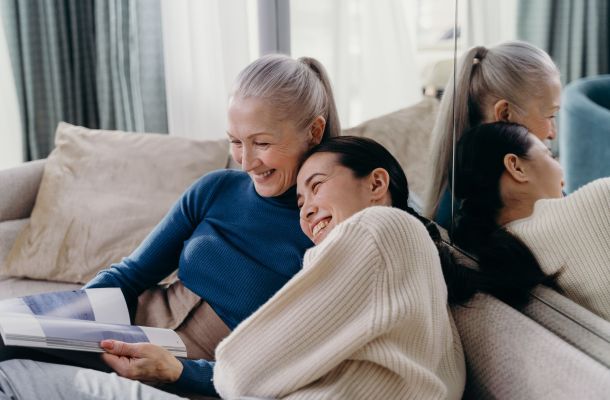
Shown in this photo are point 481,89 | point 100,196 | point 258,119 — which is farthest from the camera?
point 100,196

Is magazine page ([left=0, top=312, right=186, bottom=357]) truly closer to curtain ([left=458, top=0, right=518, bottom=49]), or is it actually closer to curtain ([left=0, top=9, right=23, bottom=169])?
curtain ([left=458, top=0, right=518, bottom=49])

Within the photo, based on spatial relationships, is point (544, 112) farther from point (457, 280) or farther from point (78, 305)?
point (78, 305)

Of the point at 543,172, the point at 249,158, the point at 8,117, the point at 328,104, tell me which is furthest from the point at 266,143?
the point at 8,117

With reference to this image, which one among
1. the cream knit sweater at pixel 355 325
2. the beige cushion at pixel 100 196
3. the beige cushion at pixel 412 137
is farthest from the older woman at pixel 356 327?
the beige cushion at pixel 100 196

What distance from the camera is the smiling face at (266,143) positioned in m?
1.38

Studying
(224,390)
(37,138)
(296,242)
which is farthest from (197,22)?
(224,390)

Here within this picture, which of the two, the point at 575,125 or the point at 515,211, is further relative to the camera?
the point at 515,211

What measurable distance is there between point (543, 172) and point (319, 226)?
359mm

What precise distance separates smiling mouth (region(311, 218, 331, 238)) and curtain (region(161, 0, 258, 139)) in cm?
171

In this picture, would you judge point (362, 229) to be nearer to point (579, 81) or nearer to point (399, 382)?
point (399, 382)

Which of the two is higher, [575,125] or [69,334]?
[575,125]

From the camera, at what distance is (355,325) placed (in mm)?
955

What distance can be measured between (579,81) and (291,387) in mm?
561

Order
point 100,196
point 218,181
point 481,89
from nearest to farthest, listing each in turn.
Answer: point 481,89 < point 218,181 < point 100,196
